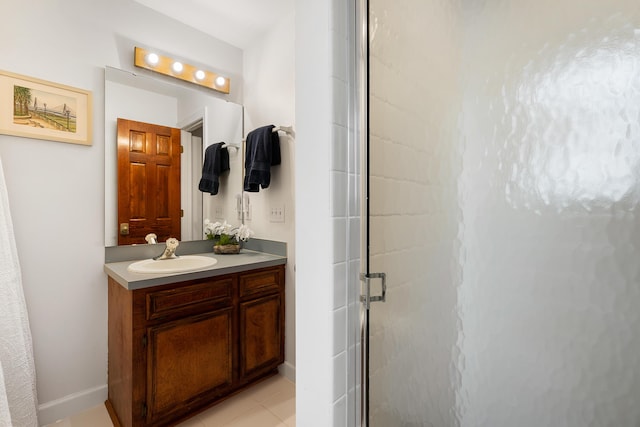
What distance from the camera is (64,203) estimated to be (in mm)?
1559

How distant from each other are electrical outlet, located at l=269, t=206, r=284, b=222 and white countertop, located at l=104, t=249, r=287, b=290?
0.26 meters

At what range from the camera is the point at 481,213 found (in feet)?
3.51

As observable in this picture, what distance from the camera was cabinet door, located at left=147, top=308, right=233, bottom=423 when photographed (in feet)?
4.55

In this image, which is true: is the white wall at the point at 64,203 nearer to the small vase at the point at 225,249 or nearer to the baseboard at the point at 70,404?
the baseboard at the point at 70,404

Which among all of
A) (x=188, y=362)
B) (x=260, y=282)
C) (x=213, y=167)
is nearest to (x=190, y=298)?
Answer: (x=188, y=362)

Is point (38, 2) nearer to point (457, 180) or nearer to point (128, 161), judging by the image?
point (128, 161)

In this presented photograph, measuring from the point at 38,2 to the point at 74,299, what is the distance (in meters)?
1.61

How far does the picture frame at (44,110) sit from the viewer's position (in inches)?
55.2

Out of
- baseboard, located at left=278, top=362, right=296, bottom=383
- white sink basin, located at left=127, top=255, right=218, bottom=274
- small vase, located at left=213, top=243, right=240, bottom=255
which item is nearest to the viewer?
white sink basin, located at left=127, top=255, right=218, bottom=274

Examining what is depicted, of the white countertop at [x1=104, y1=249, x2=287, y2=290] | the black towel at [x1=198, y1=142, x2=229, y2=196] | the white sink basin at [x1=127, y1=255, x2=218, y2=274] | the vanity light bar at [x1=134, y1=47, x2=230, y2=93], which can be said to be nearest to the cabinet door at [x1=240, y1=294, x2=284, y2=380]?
the white countertop at [x1=104, y1=249, x2=287, y2=290]

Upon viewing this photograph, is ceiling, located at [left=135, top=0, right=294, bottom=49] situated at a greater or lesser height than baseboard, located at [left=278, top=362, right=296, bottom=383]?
greater

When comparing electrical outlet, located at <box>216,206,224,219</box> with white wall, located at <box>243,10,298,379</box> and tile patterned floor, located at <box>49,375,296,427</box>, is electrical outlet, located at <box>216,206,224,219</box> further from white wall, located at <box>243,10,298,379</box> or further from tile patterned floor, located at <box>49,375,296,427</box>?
tile patterned floor, located at <box>49,375,296,427</box>

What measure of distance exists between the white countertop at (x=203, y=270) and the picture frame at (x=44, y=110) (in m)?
0.77

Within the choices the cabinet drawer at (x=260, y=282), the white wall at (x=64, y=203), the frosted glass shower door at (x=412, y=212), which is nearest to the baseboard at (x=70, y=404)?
the white wall at (x=64, y=203)
